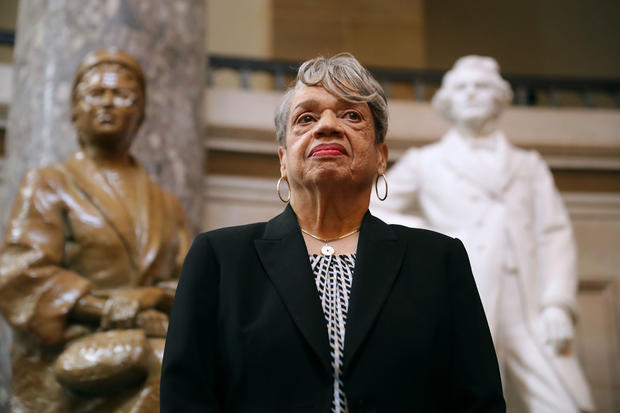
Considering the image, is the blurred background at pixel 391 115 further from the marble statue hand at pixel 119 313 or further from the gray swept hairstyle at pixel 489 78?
the marble statue hand at pixel 119 313

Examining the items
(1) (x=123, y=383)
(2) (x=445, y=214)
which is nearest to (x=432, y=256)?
(1) (x=123, y=383)

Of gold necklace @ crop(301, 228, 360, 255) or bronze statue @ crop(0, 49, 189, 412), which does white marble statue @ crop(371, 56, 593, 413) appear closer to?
bronze statue @ crop(0, 49, 189, 412)

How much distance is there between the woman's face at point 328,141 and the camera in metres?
1.91

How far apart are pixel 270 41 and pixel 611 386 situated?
5097 millimetres

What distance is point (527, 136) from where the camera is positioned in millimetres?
7219

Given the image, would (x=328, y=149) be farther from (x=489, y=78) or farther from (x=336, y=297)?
(x=489, y=78)

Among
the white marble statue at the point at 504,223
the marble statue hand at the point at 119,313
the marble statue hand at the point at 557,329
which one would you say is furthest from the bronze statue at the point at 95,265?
the marble statue hand at the point at 557,329

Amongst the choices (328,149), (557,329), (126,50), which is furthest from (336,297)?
(126,50)

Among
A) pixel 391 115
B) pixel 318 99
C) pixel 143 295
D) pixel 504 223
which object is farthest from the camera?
pixel 391 115

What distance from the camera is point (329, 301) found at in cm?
183

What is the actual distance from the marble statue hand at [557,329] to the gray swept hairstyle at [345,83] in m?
2.92

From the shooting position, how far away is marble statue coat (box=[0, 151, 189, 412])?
311cm

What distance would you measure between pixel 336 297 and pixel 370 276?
10cm

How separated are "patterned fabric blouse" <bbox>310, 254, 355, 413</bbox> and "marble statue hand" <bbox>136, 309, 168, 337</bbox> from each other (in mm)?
1363
